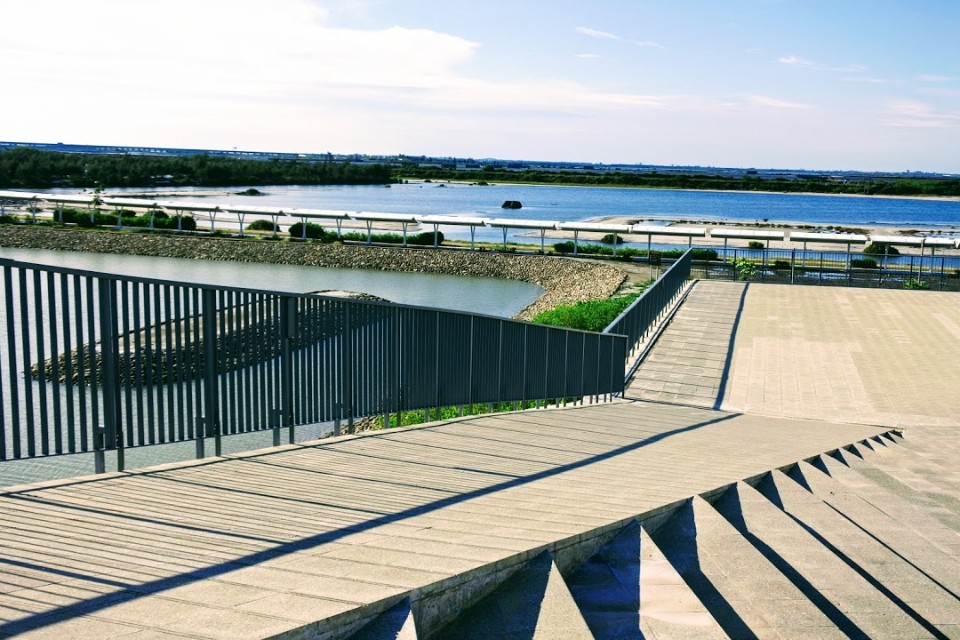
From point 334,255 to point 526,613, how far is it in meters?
46.8

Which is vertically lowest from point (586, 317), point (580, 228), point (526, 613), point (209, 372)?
point (586, 317)

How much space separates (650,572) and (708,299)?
19375mm

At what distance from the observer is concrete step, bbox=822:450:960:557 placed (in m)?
5.68

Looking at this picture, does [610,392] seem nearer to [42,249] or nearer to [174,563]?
[174,563]

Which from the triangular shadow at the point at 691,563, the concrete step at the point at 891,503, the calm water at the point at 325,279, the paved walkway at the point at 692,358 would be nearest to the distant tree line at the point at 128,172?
the calm water at the point at 325,279

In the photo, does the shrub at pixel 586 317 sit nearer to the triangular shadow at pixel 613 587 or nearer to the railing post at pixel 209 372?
the railing post at pixel 209 372

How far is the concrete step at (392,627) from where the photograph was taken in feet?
10.2

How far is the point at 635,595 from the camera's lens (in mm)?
3840

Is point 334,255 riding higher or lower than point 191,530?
lower

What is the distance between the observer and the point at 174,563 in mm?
3592

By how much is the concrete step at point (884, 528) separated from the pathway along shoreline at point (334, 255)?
32712 millimetres

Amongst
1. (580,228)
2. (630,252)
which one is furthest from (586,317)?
(630,252)

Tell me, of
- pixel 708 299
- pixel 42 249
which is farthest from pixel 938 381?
pixel 42 249

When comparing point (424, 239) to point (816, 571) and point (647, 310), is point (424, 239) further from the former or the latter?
point (816, 571)
